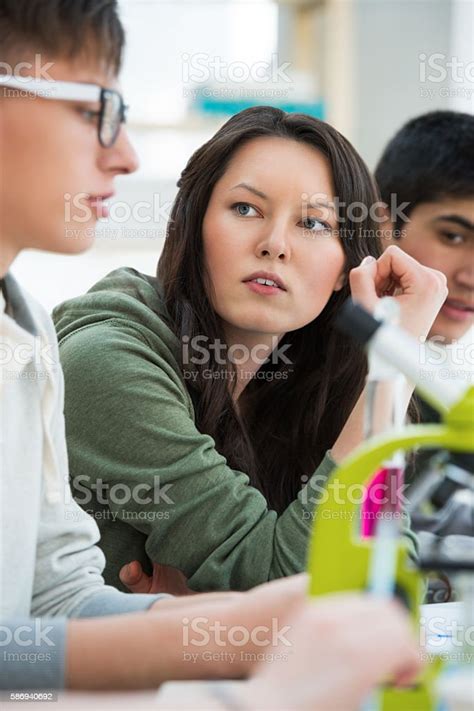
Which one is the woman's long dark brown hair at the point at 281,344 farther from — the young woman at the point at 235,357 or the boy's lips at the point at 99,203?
the boy's lips at the point at 99,203

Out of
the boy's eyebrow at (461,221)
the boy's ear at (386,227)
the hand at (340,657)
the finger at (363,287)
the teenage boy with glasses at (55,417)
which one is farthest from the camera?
the boy's eyebrow at (461,221)

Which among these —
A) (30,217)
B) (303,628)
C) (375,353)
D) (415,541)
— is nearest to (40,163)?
(30,217)

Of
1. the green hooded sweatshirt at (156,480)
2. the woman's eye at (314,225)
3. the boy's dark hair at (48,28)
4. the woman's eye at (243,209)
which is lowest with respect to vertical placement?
the green hooded sweatshirt at (156,480)

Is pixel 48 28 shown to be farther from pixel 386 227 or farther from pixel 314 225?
pixel 386 227

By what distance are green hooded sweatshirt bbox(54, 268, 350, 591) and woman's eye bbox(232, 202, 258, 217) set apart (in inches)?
10.3

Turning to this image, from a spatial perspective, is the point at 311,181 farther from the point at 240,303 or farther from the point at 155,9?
the point at 155,9

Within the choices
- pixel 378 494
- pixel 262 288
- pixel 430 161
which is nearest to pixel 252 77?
pixel 430 161

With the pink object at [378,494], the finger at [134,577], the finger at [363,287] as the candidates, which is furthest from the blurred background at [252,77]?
the pink object at [378,494]

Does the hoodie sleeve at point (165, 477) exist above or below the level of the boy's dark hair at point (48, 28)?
below

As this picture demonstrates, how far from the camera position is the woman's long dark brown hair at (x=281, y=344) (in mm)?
1687

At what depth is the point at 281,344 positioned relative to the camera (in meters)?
1.91

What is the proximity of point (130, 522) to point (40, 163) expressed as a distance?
67 centimetres

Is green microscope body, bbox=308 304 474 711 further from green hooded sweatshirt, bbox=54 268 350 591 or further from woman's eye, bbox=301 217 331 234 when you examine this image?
woman's eye, bbox=301 217 331 234

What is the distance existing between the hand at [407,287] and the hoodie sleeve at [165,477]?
0.26m
